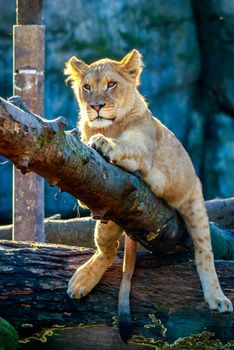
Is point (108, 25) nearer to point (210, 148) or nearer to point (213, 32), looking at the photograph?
point (213, 32)

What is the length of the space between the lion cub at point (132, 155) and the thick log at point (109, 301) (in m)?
0.09

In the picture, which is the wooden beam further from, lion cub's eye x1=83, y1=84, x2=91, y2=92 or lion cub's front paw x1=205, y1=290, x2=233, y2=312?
lion cub's front paw x1=205, y1=290, x2=233, y2=312

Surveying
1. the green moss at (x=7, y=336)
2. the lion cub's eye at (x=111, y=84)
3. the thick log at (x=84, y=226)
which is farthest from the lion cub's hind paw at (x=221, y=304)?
the thick log at (x=84, y=226)

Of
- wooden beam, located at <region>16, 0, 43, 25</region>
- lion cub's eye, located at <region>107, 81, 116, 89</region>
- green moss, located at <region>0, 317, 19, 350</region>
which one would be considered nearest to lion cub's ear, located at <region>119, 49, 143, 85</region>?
lion cub's eye, located at <region>107, 81, 116, 89</region>

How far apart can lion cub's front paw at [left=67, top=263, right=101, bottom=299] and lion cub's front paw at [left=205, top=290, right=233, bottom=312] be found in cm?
71

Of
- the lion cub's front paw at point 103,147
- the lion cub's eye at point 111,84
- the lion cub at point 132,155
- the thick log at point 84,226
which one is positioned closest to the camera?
the lion cub's front paw at point 103,147

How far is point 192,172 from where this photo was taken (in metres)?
5.23

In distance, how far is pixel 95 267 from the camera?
5168 millimetres

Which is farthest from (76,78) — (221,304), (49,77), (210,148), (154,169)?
(210,148)

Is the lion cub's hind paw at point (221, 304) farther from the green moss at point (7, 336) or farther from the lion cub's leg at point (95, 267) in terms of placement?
the green moss at point (7, 336)

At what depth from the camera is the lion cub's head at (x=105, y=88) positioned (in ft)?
15.5

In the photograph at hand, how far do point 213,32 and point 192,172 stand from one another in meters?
7.49

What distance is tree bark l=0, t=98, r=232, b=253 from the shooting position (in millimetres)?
3361

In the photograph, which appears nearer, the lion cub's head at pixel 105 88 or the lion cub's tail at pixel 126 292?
the lion cub's head at pixel 105 88
